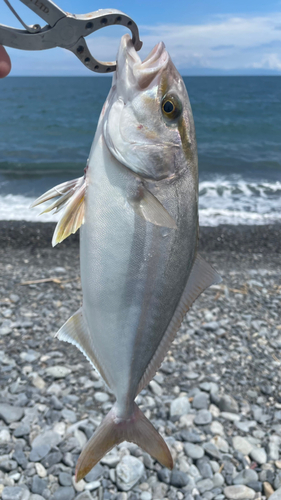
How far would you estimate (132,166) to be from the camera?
1492mm

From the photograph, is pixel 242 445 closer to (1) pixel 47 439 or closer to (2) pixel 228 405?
(2) pixel 228 405

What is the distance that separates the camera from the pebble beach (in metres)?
3.45

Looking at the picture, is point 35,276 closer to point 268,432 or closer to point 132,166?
point 268,432

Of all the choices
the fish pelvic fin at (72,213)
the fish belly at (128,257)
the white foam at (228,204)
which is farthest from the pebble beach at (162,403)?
the white foam at (228,204)

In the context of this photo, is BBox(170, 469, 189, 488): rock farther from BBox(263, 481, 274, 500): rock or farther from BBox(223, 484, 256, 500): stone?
BBox(263, 481, 274, 500): rock

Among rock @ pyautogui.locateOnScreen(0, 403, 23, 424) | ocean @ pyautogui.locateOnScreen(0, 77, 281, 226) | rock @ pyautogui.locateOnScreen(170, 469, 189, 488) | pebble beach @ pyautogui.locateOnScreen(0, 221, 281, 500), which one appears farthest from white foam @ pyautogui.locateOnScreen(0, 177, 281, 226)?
rock @ pyautogui.locateOnScreen(170, 469, 189, 488)

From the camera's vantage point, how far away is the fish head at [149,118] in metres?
1.49

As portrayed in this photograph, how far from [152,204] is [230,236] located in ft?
28.2

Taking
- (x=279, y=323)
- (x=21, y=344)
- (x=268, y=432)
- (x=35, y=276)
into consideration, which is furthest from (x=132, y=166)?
(x=35, y=276)

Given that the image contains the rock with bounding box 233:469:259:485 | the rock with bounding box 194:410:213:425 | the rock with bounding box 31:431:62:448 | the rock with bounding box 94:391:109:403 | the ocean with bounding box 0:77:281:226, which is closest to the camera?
the rock with bounding box 233:469:259:485

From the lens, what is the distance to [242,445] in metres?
3.85

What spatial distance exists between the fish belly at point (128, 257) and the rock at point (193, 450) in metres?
2.49

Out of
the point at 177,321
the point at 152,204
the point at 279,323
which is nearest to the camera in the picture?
the point at 152,204

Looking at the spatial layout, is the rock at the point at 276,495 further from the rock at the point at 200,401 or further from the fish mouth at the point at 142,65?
the fish mouth at the point at 142,65
